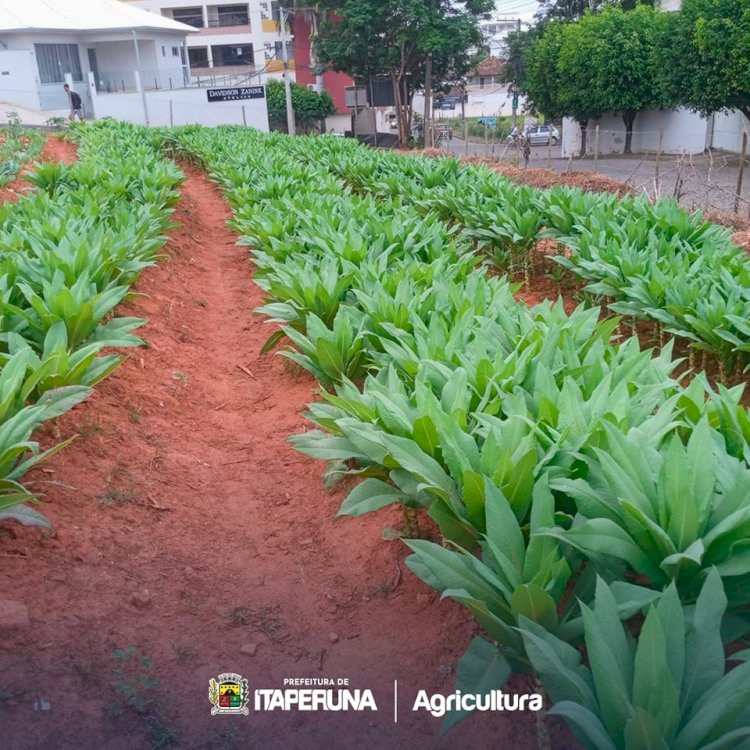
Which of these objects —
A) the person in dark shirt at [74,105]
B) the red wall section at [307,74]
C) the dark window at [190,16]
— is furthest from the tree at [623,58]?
the dark window at [190,16]

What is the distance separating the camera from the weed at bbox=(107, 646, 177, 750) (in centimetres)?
267

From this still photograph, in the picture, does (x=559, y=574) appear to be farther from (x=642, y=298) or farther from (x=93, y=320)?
(x=642, y=298)

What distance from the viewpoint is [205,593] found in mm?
3525

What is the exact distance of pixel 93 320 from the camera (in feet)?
15.7

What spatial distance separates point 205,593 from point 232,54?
6017 centimetres

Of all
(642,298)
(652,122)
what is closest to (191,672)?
(642,298)

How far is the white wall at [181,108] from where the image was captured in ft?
136

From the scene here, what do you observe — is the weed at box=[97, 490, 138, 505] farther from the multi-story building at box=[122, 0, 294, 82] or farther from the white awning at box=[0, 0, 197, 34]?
the multi-story building at box=[122, 0, 294, 82]

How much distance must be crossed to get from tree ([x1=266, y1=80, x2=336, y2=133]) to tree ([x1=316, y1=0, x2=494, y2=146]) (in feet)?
22.2

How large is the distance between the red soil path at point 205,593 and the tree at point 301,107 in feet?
144

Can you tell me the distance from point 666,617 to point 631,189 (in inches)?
556

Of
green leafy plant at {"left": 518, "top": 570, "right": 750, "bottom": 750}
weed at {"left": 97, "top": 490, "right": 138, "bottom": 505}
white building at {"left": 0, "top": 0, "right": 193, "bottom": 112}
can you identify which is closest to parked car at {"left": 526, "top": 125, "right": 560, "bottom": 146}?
white building at {"left": 0, "top": 0, "right": 193, "bottom": 112}

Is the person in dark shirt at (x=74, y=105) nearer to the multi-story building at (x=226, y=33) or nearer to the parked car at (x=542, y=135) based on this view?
the multi-story building at (x=226, y=33)

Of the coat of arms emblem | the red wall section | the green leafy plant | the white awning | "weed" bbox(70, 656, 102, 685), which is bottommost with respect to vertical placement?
the coat of arms emblem
